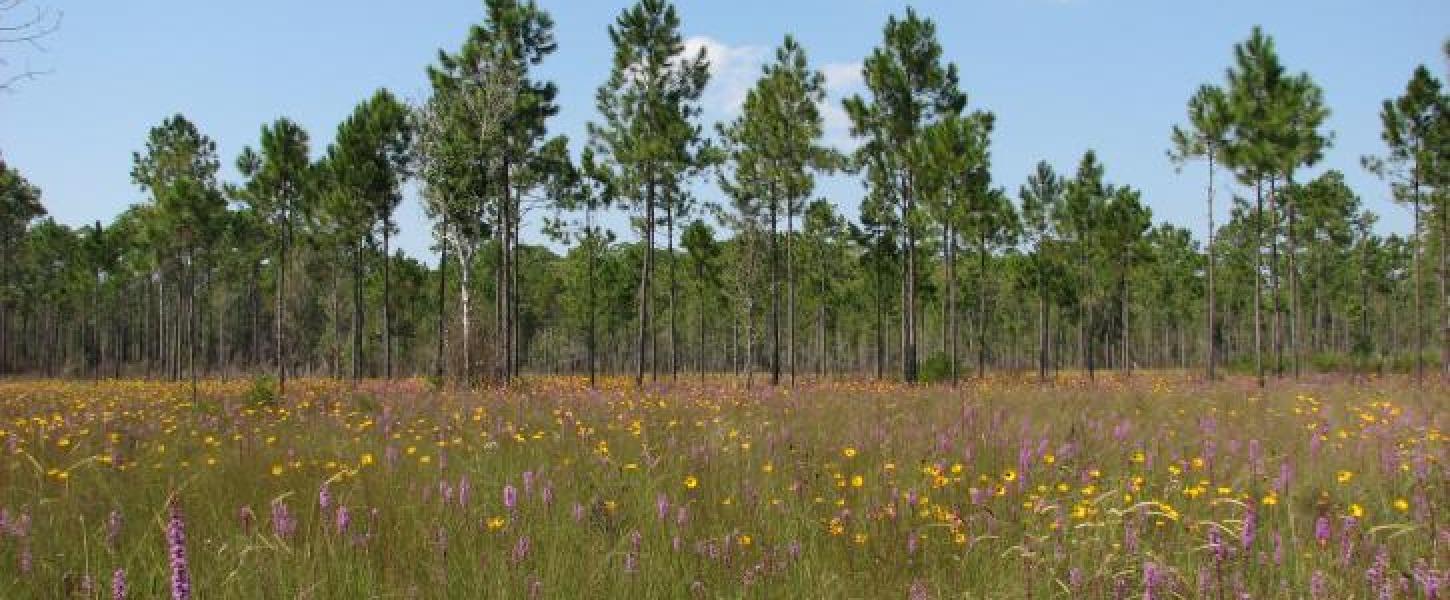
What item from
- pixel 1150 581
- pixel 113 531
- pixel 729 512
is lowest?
pixel 729 512

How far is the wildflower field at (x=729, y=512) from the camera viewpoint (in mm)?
3172

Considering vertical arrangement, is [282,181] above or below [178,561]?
above

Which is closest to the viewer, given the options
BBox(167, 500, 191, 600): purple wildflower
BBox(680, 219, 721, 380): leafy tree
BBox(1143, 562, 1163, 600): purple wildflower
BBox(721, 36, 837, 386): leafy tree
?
BBox(167, 500, 191, 600): purple wildflower

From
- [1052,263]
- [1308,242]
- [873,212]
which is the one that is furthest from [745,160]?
[1308,242]

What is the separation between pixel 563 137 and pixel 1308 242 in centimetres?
5191

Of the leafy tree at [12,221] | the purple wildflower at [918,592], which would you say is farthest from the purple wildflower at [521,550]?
the leafy tree at [12,221]

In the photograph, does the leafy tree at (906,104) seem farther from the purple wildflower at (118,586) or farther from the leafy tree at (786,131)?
the purple wildflower at (118,586)

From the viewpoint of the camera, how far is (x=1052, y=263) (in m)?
51.3

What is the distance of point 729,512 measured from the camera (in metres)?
4.42

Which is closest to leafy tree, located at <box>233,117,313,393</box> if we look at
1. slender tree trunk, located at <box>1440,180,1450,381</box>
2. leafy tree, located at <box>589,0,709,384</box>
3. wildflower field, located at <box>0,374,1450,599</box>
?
leafy tree, located at <box>589,0,709,384</box>

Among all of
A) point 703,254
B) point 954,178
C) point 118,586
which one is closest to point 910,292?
point 954,178

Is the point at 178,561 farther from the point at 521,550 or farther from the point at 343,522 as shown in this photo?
the point at 343,522

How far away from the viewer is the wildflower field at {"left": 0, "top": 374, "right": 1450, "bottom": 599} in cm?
317

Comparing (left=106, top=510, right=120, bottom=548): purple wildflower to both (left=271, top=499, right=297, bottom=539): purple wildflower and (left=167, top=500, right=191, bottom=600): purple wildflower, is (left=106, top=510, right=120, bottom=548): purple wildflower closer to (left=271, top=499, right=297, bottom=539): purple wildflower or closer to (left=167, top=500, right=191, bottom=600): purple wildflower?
(left=271, top=499, right=297, bottom=539): purple wildflower
